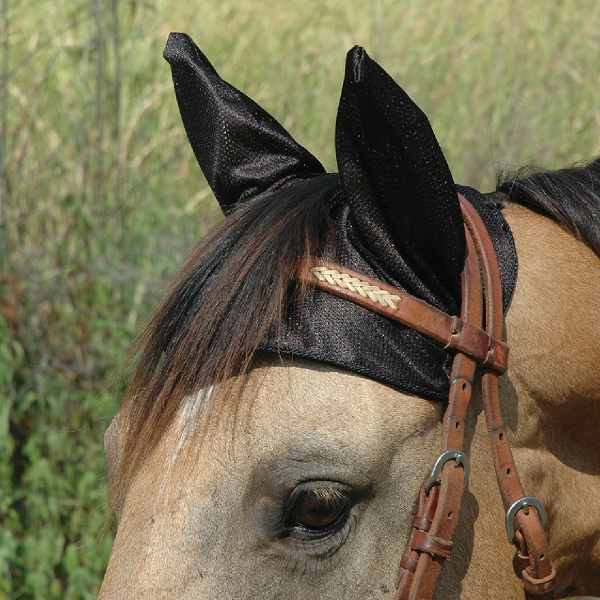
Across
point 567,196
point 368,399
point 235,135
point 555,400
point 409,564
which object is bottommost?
point 409,564

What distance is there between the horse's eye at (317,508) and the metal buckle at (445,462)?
17cm

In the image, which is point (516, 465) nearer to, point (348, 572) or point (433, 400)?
point (433, 400)

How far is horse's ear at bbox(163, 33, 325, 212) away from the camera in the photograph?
167 centimetres

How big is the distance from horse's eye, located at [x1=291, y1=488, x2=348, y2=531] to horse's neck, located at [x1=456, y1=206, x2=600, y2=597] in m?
0.29

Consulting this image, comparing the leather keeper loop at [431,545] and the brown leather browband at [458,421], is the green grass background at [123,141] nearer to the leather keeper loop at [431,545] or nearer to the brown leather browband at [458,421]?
the brown leather browband at [458,421]

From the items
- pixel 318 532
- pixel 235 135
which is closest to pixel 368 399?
pixel 318 532

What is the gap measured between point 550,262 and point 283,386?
2.27 feet

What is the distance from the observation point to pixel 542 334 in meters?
1.46

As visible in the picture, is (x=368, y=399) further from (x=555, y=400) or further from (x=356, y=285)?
(x=555, y=400)

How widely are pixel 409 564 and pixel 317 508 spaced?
8.4 inches

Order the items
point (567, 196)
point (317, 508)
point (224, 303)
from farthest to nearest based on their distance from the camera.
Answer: point (567, 196), point (224, 303), point (317, 508)

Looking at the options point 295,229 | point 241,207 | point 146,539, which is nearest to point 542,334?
point 295,229

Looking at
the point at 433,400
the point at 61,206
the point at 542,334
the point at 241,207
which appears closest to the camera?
the point at 433,400

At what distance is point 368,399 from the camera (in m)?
1.30
